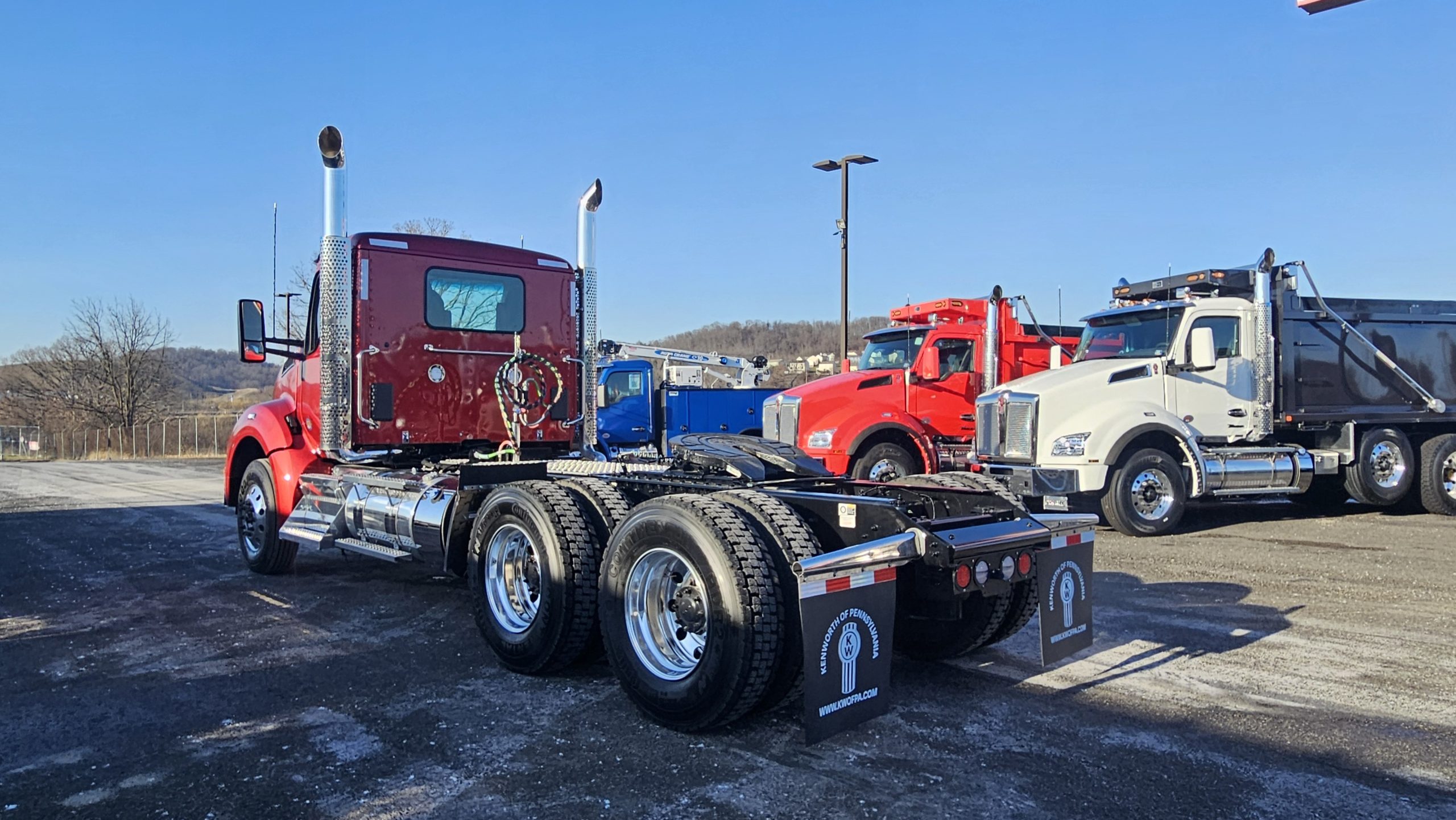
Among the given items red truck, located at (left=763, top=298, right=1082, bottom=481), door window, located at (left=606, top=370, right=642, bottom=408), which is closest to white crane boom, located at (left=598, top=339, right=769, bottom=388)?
door window, located at (left=606, top=370, right=642, bottom=408)

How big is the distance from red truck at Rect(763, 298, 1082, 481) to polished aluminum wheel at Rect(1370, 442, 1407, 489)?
412 cm

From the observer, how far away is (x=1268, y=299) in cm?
1178

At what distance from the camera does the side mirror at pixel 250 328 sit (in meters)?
8.02

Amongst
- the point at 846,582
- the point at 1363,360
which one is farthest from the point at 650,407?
the point at 846,582

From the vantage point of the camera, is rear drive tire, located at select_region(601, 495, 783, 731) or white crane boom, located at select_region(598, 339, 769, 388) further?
white crane boom, located at select_region(598, 339, 769, 388)

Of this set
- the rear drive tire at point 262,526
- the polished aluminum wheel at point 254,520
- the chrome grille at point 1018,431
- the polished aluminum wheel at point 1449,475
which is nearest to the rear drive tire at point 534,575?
the rear drive tire at point 262,526

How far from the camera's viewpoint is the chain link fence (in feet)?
147

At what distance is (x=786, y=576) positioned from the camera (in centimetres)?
405

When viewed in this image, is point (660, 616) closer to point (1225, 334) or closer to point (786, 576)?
point (786, 576)

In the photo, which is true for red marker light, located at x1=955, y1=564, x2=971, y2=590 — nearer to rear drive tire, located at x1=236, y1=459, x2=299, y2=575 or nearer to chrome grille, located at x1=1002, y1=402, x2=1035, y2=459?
rear drive tire, located at x1=236, y1=459, x2=299, y2=575

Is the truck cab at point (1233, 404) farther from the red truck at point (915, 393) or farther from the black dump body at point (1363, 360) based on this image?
the red truck at point (915, 393)

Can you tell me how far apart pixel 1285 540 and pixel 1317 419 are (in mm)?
2570

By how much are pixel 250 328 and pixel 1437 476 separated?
14.0 meters

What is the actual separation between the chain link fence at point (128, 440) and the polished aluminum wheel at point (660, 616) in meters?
43.5
